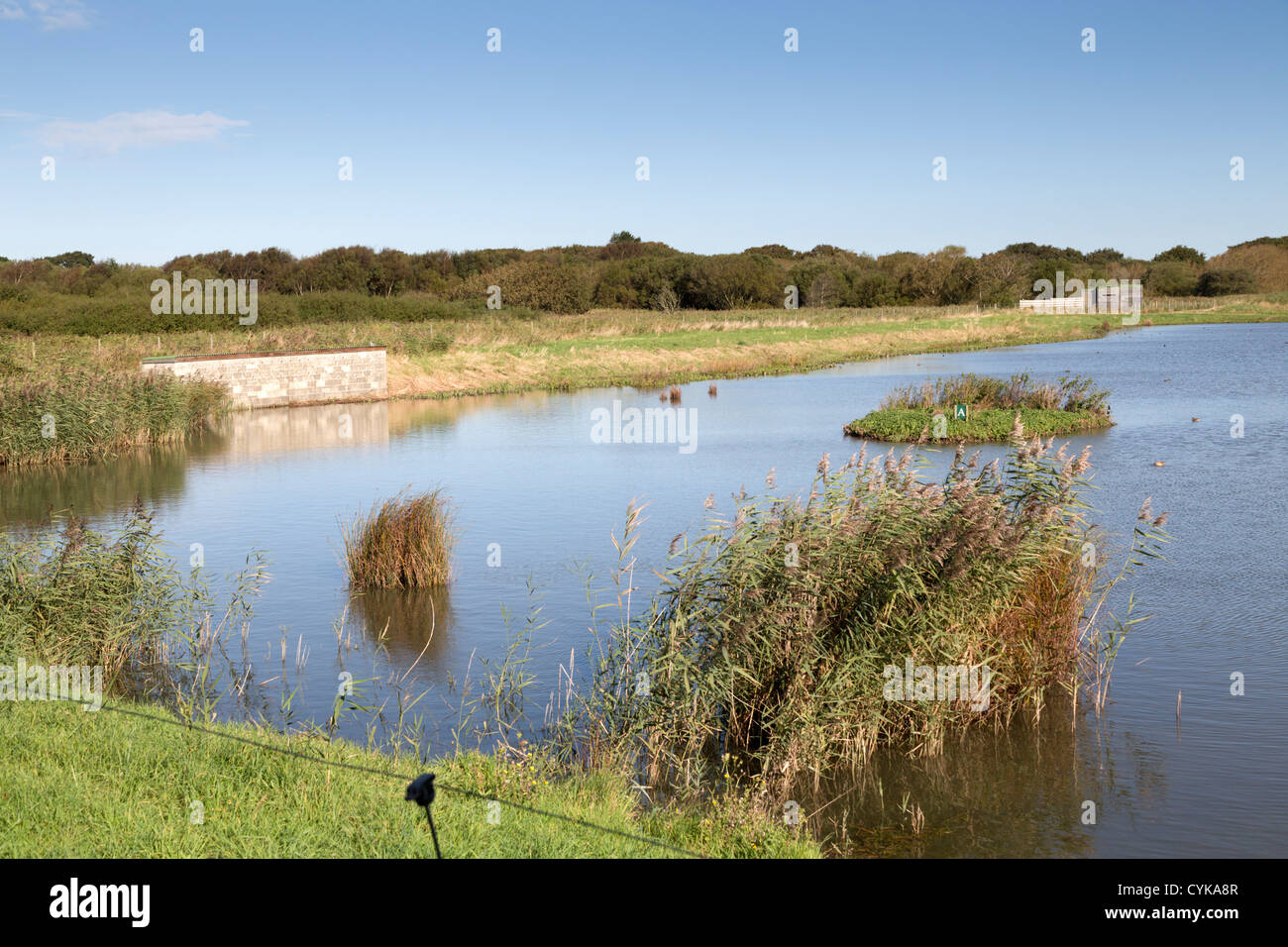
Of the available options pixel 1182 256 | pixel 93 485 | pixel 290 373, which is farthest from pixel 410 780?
pixel 1182 256

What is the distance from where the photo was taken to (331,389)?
39719mm

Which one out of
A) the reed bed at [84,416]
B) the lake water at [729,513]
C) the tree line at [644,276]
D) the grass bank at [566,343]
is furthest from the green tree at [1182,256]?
the reed bed at [84,416]

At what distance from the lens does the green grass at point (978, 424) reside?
2742cm

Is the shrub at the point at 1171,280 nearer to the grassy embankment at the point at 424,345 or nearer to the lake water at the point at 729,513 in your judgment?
the grassy embankment at the point at 424,345

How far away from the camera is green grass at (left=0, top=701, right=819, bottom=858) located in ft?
19.5

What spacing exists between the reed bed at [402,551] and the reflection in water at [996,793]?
23.4 feet

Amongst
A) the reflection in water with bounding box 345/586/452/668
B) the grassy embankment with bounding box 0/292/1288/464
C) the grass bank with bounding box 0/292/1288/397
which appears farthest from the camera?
the grass bank with bounding box 0/292/1288/397

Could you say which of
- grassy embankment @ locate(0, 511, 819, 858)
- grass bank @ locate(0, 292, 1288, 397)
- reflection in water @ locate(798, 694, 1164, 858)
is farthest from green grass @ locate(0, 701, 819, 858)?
grass bank @ locate(0, 292, 1288, 397)

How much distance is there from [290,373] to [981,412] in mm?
22870

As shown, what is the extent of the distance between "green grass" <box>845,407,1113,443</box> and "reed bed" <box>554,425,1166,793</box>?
1749 cm

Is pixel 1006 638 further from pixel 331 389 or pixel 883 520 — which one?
pixel 331 389

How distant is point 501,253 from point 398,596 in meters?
96.3

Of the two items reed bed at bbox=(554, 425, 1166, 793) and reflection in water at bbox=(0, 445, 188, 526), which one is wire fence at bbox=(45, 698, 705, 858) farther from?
reflection in water at bbox=(0, 445, 188, 526)

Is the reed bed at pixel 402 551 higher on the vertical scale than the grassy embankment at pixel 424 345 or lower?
lower
